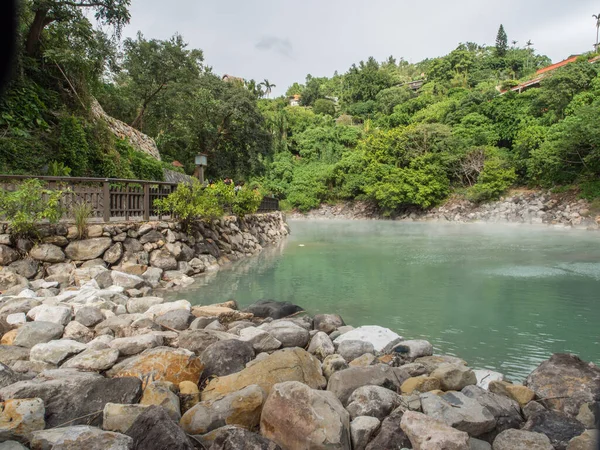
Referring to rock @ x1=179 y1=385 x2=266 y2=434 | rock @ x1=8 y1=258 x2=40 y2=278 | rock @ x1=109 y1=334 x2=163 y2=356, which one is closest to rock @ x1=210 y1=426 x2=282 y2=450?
rock @ x1=179 y1=385 x2=266 y2=434

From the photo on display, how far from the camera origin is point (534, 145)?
31281mm

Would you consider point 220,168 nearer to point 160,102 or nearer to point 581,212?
point 160,102

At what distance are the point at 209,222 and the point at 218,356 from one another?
8.34 meters

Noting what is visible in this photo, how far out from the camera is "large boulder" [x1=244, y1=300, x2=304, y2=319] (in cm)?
697

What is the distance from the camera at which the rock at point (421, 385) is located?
394 centimetres

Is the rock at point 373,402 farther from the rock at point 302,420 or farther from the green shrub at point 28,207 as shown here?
the green shrub at point 28,207

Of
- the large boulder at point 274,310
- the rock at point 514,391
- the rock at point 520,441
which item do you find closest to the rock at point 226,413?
the rock at point 520,441

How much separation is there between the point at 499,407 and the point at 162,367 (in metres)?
3.20

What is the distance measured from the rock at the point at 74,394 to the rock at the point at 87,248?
18.6ft

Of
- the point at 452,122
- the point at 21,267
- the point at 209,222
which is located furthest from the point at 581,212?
the point at 21,267

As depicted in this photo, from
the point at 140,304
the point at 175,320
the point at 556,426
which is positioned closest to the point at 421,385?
the point at 556,426

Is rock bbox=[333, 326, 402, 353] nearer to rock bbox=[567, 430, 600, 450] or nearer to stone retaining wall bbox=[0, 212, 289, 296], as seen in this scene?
rock bbox=[567, 430, 600, 450]

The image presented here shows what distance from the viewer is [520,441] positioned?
3.10m

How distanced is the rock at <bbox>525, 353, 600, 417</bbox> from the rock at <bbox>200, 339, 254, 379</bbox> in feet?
10.0
